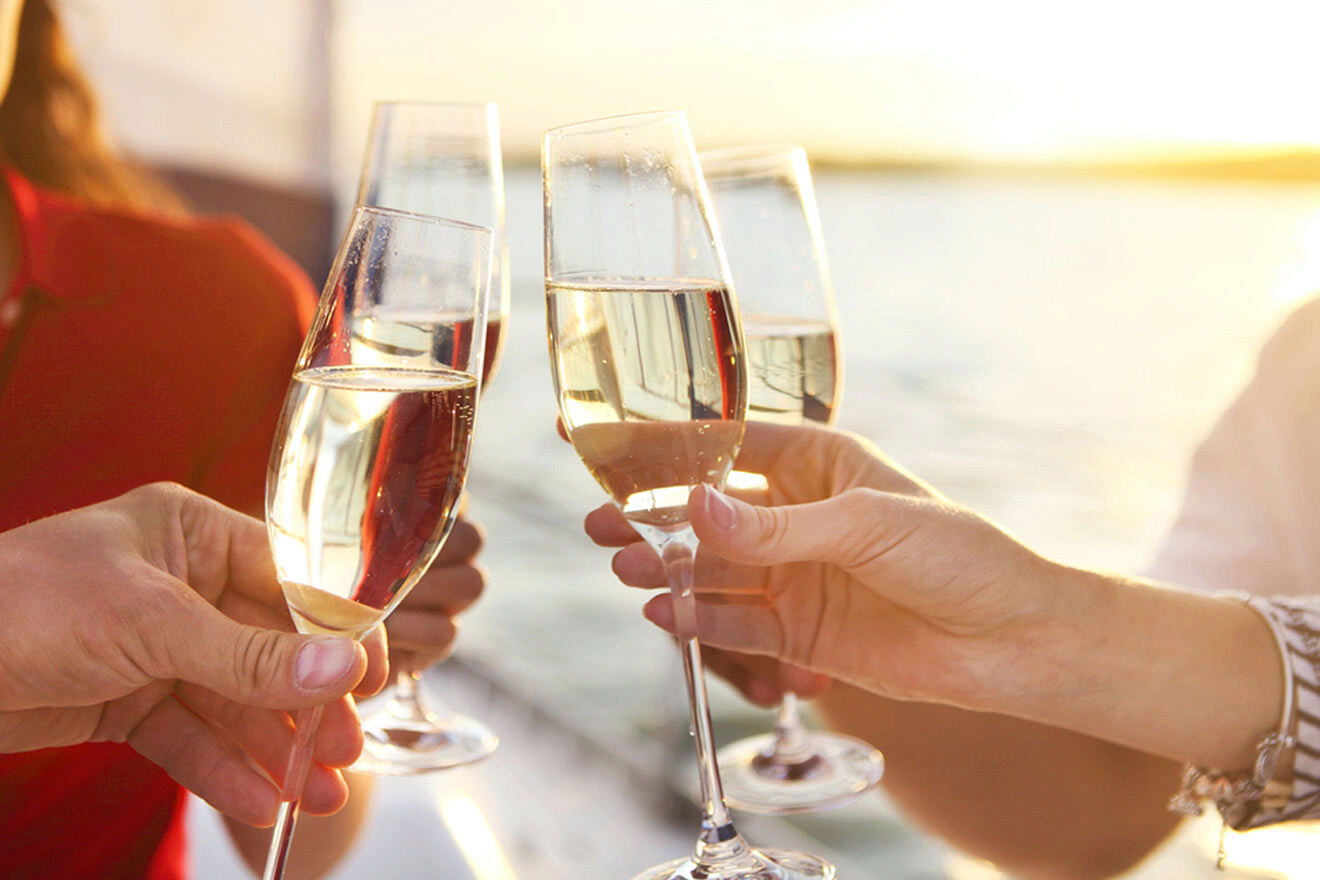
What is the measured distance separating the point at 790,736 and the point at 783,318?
1.53ft

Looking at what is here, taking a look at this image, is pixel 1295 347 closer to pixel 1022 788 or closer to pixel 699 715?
pixel 1022 788

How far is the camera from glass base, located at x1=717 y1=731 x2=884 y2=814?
3.84 ft

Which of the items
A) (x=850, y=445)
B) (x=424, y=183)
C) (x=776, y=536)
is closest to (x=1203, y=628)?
(x=850, y=445)

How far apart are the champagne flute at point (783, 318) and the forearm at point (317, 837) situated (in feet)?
1.26

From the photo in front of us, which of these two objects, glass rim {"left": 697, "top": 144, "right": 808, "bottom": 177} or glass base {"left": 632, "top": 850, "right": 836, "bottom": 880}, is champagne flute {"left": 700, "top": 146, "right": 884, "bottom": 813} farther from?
glass base {"left": 632, "top": 850, "right": 836, "bottom": 880}

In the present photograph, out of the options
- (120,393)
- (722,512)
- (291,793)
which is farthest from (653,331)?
(120,393)

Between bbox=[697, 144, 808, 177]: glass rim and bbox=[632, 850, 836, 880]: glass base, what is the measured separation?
735mm

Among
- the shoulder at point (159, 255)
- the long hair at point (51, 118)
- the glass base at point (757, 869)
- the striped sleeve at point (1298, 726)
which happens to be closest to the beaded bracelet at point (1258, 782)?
the striped sleeve at point (1298, 726)

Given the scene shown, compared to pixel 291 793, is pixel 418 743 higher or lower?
lower

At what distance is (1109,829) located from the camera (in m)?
1.11

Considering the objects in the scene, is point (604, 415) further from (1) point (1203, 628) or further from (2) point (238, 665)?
(1) point (1203, 628)

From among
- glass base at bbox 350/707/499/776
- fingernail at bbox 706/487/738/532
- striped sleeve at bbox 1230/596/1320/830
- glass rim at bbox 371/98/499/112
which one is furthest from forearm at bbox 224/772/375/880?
striped sleeve at bbox 1230/596/1320/830

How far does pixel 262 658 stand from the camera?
0.75 m

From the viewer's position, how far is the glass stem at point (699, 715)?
0.89m
